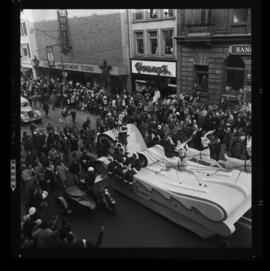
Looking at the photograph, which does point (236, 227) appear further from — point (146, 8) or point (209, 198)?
point (146, 8)

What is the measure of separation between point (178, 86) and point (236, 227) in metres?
2.24

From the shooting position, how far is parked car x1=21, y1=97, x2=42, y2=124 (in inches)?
195

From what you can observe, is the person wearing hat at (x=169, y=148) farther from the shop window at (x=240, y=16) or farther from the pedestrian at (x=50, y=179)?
the shop window at (x=240, y=16)

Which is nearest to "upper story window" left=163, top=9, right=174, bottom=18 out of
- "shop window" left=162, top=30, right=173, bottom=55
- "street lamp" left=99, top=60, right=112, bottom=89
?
"shop window" left=162, top=30, right=173, bottom=55

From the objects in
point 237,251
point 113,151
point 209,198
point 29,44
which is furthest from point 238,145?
point 29,44

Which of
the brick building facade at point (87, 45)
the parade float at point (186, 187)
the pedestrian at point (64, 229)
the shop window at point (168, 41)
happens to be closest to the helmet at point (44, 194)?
the pedestrian at point (64, 229)

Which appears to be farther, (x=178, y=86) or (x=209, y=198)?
(x=178, y=86)

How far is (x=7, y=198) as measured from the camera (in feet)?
16.2

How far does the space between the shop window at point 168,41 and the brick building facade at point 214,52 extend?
0.11m

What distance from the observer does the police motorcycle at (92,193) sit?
4902 millimetres

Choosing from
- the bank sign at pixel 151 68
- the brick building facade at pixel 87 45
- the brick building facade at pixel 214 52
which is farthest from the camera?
the bank sign at pixel 151 68

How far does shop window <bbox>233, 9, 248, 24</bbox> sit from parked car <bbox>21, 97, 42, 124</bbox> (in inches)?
126

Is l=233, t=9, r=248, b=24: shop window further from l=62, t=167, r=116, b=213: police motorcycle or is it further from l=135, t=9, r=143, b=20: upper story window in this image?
l=62, t=167, r=116, b=213: police motorcycle

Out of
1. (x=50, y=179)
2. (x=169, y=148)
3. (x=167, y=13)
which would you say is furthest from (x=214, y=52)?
(x=50, y=179)
